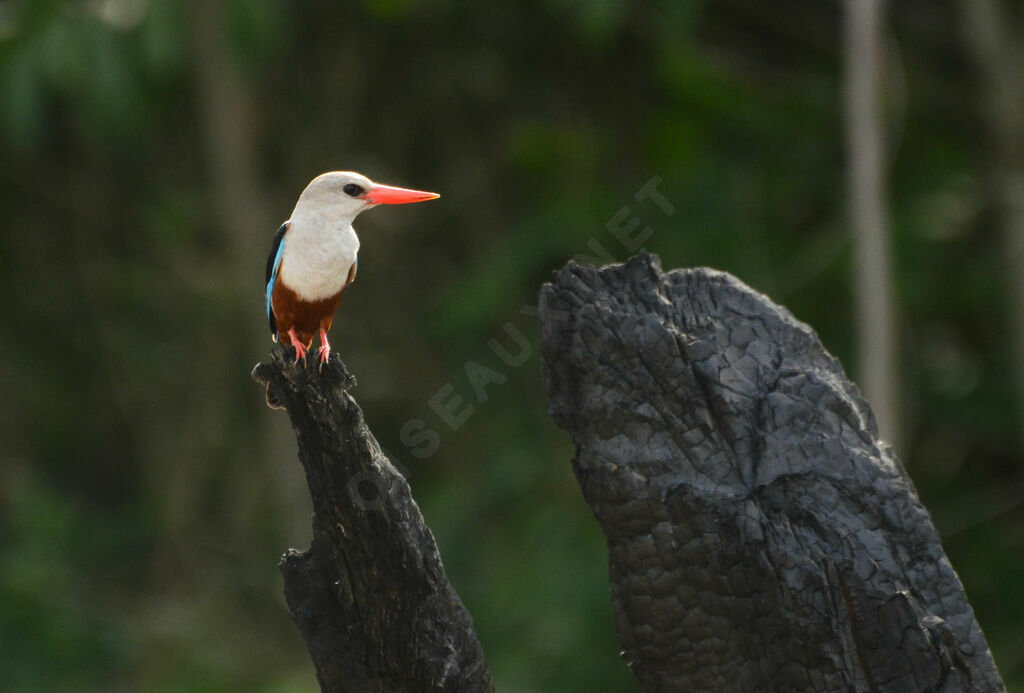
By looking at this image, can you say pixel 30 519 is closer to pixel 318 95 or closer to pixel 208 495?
pixel 208 495

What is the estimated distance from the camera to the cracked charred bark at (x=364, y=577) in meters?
2.24

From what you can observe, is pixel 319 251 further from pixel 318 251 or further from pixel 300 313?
pixel 300 313

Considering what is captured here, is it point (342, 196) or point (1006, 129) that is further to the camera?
point (1006, 129)

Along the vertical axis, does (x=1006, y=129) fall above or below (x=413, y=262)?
below

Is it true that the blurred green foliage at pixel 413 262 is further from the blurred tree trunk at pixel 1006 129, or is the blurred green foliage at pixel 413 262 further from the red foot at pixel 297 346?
the red foot at pixel 297 346

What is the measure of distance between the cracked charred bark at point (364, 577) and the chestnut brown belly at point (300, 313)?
1.50 ft

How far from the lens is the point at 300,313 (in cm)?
287

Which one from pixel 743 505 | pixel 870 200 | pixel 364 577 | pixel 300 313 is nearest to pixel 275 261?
pixel 300 313

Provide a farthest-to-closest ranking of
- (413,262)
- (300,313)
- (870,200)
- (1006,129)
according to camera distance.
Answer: (413,262), (1006,129), (870,200), (300,313)

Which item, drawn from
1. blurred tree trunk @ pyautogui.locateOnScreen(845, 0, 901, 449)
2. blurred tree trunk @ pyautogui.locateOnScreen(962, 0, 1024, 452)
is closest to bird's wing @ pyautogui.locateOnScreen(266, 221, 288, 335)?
blurred tree trunk @ pyautogui.locateOnScreen(845, 0, 901, 449)

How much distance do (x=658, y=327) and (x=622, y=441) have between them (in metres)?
0.22

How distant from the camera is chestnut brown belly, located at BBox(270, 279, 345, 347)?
285cm

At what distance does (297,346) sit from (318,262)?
0.71ft

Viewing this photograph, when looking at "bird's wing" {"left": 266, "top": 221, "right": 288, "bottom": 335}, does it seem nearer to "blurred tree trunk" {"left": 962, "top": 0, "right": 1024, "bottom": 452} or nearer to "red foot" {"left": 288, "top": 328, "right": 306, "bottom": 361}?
"red foot" {"left": 288, "top": 328, "right": 306, "bottom": 361}
